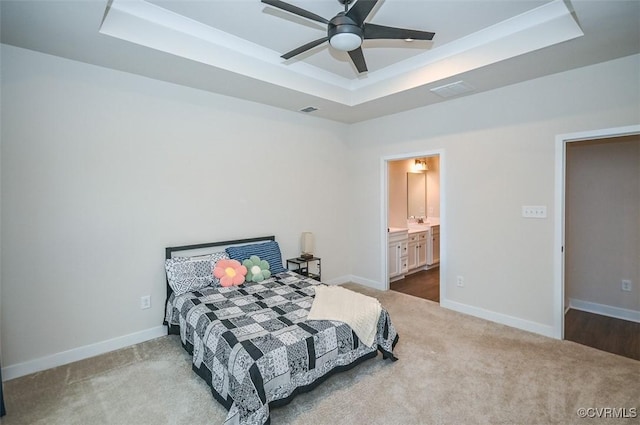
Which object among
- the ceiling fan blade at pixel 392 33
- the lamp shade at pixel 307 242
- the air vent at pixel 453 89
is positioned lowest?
the lamp shade at pixel 307 242

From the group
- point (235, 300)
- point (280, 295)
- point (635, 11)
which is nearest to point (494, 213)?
point (635, 11)

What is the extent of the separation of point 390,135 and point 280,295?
2859 millimetres

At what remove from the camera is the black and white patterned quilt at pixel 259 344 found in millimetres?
1917

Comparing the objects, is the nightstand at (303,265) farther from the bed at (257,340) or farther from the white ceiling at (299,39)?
the white ceiling at (299,39)

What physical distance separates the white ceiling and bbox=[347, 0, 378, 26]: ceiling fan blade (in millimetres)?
556

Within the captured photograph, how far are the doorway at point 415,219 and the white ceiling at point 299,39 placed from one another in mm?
1584

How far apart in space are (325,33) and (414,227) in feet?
13.1

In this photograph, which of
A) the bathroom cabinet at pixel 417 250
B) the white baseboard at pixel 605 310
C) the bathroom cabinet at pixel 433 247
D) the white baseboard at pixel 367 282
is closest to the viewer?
the white baseboard at pixel 605 310

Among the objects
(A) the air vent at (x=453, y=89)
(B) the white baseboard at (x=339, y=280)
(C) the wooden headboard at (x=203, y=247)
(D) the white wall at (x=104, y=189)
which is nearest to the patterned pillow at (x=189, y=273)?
(C) the wooden headboard at (x=203, y=247)

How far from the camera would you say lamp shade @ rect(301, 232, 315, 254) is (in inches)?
173

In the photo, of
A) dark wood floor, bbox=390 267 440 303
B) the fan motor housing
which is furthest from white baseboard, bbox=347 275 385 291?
the fan motor housing

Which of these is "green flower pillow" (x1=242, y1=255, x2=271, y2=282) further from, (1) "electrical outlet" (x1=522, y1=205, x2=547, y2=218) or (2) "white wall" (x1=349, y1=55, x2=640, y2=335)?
(1) "electrical outlet" (x1=522, y1=205, x2=547, y2=218)

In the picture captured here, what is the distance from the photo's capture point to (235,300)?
2867 mm

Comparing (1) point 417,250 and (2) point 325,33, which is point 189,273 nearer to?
(2) point 325,33
